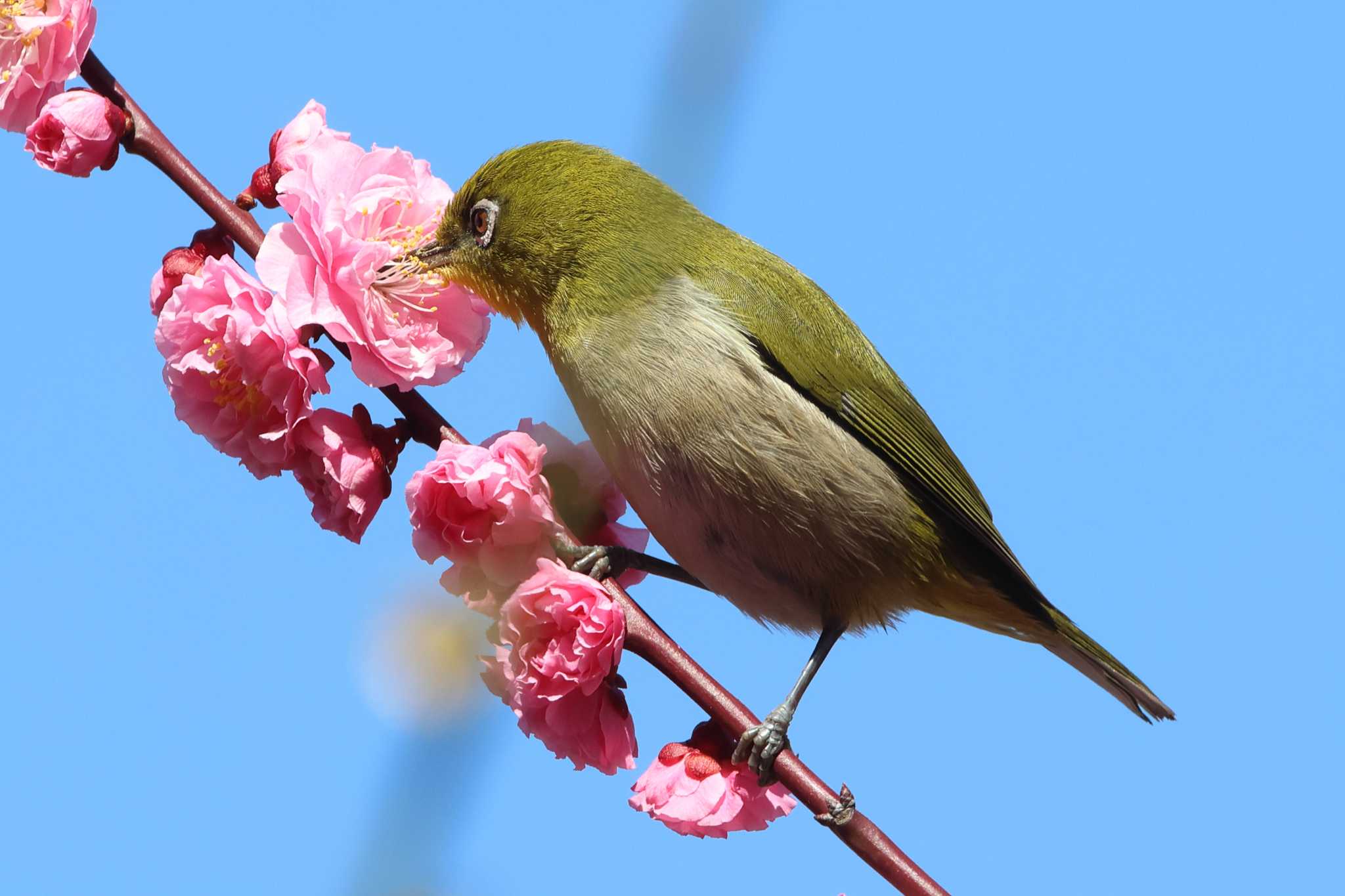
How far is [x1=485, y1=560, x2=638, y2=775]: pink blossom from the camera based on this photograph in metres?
3.10

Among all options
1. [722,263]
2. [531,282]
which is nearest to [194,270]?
[531,282]

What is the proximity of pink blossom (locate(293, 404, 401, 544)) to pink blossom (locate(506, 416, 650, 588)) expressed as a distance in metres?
0.61

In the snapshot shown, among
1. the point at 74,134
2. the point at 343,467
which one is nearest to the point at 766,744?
the point at 343,467

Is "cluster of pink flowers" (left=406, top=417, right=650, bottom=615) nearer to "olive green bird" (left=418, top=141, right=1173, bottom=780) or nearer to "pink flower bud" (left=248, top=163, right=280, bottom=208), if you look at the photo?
"olive green bird" (left=418, top=141, right=1173, bottom=780)

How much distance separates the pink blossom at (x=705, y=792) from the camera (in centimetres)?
332

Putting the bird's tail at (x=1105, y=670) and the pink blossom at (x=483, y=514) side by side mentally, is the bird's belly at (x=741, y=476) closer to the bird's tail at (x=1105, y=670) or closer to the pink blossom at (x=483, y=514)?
the pink blossom at (x=483, y=514)

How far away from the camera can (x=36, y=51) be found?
3287mm

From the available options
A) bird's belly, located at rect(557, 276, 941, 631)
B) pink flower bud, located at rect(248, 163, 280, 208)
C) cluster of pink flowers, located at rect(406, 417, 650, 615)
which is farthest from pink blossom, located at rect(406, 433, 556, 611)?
pink flower bud, located at rect(248, 163, 280, 208)

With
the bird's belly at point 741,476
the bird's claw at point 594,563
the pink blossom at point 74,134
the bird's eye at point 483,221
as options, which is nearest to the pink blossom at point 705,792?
the bird's claw at point 594,563

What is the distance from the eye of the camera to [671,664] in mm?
3338

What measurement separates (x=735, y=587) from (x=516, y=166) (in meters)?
1.73

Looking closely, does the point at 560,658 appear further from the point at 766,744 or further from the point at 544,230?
the point at 544,230

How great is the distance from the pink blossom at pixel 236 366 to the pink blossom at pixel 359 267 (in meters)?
0.08

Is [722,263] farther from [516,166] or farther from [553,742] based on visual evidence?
[553,742]
